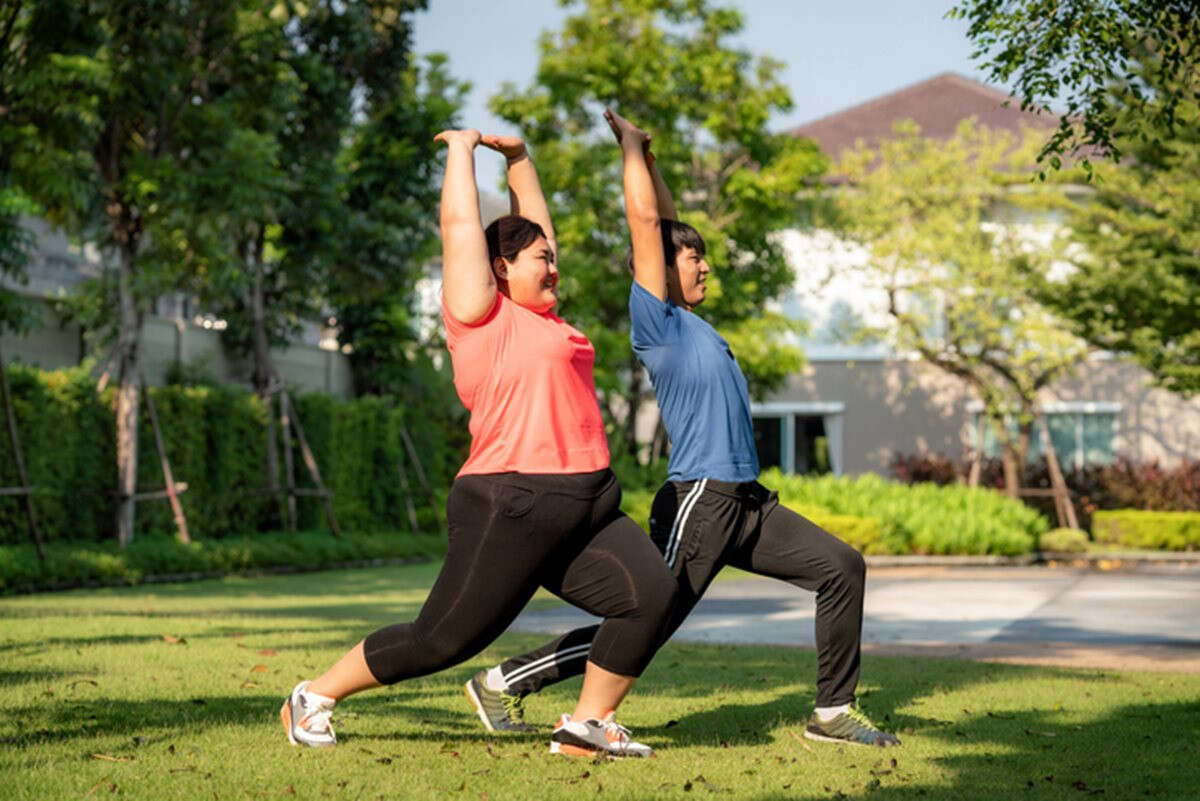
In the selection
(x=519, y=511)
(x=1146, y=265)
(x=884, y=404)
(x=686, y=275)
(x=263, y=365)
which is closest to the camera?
(x=519, y=511)

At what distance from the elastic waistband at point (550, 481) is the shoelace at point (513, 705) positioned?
1140 millimetres

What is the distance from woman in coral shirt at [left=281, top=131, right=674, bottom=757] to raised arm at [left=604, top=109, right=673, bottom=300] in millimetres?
458

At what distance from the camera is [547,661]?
18.2 ft

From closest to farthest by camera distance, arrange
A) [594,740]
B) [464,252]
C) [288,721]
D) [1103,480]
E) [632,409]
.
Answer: [464,252] → [594,740] → [288,721] → [632,409] → [1103,480]

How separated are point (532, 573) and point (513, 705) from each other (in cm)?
102

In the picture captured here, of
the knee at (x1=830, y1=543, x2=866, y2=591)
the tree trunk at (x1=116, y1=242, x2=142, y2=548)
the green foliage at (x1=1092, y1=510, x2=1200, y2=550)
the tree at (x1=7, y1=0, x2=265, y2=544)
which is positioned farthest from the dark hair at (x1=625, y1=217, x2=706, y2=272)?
the green foliage at (x1=1092, y1=510, x2=1200, y2=550)

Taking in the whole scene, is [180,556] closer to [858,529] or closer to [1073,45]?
[858,529]

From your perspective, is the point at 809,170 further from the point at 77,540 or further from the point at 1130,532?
the point at 77,540

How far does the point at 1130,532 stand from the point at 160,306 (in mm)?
18098

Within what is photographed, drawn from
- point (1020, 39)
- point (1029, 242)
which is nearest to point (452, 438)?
point (1029, 242)

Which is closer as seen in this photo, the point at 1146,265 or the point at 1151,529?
the point at 1146,265

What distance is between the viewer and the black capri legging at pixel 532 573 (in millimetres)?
4806

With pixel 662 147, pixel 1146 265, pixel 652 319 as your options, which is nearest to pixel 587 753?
pixel 652 319

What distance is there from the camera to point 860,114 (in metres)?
39.2
